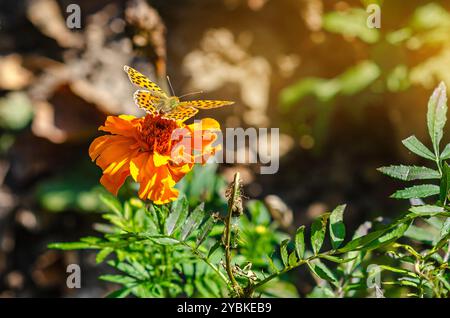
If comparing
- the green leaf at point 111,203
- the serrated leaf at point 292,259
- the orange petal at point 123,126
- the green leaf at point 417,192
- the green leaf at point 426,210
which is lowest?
the serrated leaf at point 292,259

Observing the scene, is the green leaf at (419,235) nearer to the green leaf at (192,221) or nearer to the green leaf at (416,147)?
the green leaf at (416,147)

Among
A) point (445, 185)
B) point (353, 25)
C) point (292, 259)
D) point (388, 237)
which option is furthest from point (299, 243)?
point (353, 25)

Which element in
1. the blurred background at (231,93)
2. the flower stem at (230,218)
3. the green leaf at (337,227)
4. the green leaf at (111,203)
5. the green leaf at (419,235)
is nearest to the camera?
the flower stem at (230,218)

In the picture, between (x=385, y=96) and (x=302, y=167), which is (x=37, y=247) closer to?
(x=302, y=167)
